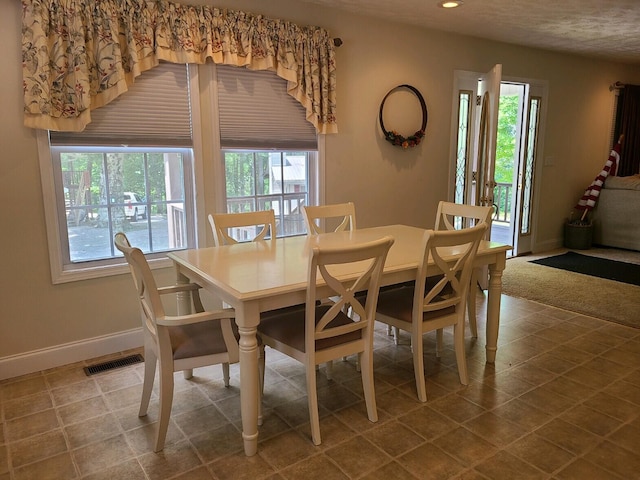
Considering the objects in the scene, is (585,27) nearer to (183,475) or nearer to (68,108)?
(68,108)

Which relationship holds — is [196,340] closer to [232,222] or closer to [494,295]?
[232,222]

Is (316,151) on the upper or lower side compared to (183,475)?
upper

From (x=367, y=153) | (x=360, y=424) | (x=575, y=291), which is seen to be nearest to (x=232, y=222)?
(x=360, y=424)

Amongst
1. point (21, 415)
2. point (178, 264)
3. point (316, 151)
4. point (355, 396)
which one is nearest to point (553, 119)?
point (316, 151)

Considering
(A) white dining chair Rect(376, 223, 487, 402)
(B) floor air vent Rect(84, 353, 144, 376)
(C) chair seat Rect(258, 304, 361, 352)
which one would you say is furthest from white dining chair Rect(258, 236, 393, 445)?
(B) floor air vent Rect(84, 353, 144, 376)

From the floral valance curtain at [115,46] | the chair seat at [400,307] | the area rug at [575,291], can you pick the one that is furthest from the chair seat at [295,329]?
the area rug at [575,291]

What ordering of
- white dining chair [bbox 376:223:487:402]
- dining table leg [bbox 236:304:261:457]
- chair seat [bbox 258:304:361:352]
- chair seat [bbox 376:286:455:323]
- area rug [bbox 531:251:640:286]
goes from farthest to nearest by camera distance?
area rug [bbox 531:251:640:286] → chair seat [bbox 376:286:455:323] → white dining chair [bbox 376:223:487:402] → chair seat [bbox 258:304:361:352] → dining table leg [bbox 236:304:261:457]

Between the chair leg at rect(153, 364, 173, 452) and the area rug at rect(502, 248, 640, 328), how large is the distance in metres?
3.32

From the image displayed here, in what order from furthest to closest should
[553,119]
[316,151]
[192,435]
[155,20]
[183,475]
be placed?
1. [553,119]
2. [316,151]
3. [155,20]
4. [192,435]
5. [183,475]

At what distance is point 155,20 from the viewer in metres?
2.93

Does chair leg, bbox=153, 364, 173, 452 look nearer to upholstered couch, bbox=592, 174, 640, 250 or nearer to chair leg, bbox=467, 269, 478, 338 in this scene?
chair leg, bbox=467, 269, 478, 338

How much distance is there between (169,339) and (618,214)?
20.1 ft

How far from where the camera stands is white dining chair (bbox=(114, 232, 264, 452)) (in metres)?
1.99

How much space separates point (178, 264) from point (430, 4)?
2.70 metres
